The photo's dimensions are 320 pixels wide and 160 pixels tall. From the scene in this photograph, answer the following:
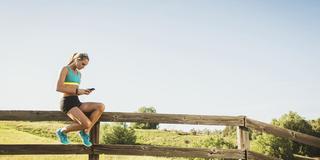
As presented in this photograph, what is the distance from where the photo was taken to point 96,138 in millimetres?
5203

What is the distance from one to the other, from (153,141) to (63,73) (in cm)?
6627

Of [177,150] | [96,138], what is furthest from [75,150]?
[177,150]

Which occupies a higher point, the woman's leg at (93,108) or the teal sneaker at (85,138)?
the woman's leg at (93,108)

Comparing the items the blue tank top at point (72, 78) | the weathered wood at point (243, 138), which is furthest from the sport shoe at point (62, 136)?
the weathered wood at point (243, 138)

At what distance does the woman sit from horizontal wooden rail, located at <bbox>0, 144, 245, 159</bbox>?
172 millimetres

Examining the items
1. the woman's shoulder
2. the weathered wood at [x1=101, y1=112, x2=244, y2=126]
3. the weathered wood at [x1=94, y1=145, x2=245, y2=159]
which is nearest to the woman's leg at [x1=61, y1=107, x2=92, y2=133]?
the weathered wood at [x1=101, y1=112, x2=244, y2=126]

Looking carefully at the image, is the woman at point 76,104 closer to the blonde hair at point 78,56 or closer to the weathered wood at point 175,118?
the blonde hair at point 78,56

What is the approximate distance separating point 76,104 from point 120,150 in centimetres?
110

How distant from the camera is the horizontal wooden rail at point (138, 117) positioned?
5.08 metres

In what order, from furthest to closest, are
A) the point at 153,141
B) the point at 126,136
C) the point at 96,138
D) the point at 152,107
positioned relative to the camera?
the point at 152,107 < the point at 153,141 < the point at 126,136 < the point at 96,138

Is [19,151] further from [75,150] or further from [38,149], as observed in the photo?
[75,150]

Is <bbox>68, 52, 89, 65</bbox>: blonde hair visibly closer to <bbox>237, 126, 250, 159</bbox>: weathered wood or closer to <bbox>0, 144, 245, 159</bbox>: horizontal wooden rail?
<bbox>0, 144, 245, 159</bbox>: horizontal wooden rail

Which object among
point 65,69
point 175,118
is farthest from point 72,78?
point 175,118

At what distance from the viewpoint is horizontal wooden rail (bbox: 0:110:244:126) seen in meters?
5.08
